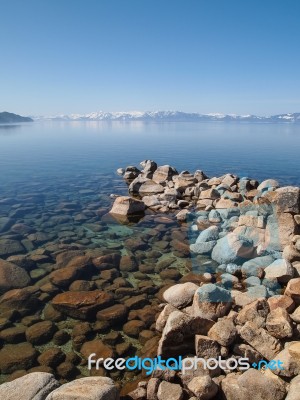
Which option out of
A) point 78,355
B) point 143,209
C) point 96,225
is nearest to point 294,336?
point 78,355

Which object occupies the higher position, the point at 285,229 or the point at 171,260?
the point at 285,229

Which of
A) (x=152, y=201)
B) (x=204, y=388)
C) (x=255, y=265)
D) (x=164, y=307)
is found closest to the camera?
(x=204, y=388)

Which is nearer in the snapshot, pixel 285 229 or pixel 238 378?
pixel 238 378

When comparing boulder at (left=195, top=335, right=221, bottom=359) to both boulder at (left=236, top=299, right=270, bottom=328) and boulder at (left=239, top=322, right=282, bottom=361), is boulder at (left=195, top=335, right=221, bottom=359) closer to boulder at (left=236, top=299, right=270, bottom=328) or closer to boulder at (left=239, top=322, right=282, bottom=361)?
boulder at (left=239, top=322, right=282, bottom=361)

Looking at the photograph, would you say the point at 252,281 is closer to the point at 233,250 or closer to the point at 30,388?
the point at 233,250

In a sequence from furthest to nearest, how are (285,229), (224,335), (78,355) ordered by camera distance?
(285,229)
(78,355)
(224,335)

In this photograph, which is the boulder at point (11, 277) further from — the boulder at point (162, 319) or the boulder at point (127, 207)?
the boulder at point (127, 207)

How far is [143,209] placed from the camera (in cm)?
2147

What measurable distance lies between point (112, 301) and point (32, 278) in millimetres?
3646

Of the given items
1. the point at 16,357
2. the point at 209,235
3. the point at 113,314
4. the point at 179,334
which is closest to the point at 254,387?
the point at 179,334

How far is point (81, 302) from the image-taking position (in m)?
10.3

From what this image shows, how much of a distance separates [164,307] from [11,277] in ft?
20.2

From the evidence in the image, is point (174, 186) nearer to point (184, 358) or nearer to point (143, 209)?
point (143, 209)

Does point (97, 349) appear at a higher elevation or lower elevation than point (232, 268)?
lower
